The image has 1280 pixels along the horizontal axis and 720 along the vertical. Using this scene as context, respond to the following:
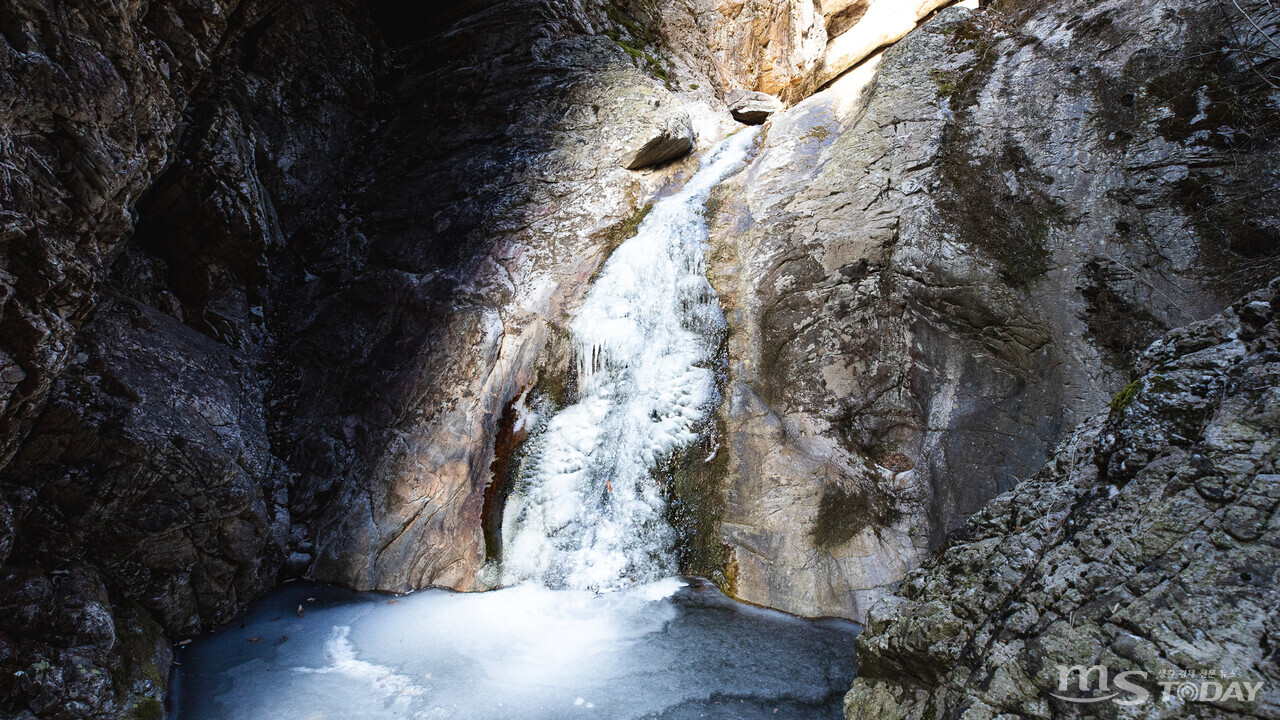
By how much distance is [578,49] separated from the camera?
11.0 metres

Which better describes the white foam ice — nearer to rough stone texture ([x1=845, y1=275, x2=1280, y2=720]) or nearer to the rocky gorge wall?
the rocky gorge wall

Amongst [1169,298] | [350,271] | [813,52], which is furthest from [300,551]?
[813,52]

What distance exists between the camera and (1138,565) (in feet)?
7.84

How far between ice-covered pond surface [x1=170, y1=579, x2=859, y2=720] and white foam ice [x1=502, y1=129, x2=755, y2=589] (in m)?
0.40

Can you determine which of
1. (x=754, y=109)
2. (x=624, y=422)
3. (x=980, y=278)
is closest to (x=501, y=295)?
(x=624, y=422)

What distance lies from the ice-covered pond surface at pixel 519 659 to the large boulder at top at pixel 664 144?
22.0 ft

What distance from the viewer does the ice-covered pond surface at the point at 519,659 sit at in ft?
14.3

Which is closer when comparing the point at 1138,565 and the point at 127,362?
the point at 1138,565

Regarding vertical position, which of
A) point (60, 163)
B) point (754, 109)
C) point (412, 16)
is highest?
point (412, 16)

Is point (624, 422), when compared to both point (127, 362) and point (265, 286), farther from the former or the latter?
point (265, 286)

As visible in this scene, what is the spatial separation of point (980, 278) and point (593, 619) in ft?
17.5

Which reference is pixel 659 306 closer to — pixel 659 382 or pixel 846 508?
pixel 659 382

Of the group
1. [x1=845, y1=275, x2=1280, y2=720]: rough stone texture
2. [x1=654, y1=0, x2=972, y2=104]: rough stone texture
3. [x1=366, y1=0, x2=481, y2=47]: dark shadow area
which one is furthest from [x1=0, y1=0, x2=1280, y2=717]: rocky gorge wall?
[x1=654, y1=0, x2=972, y2=104]: rough stone texture

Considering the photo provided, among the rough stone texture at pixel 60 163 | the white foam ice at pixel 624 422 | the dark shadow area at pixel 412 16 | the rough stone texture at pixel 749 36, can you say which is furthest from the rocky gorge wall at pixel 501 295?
the rough stone texture at pixel 749 36
